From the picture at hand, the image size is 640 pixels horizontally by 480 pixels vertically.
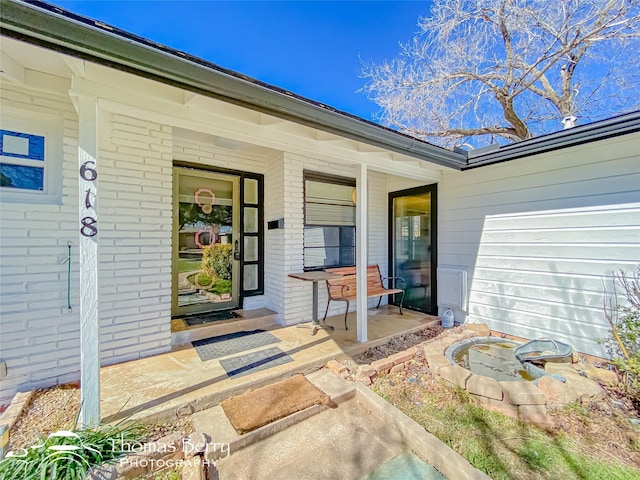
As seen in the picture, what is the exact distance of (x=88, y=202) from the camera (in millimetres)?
1887

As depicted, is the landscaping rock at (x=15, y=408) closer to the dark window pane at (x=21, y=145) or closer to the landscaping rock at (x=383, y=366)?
the dark window pane at (x=21, y=145)

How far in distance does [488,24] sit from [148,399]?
9.98 meters

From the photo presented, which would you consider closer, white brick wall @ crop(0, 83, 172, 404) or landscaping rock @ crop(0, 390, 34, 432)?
landscaping rock @ crop(0, 390, 34, 432)

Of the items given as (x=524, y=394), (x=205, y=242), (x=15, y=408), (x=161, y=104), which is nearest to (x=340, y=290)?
(x=205, y=242)

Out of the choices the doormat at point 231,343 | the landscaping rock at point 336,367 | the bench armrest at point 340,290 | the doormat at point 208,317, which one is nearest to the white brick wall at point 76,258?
the doormat at point 231,343

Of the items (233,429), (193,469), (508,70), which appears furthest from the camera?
(508,70)

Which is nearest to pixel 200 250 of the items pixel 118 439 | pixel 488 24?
pixel 118 439

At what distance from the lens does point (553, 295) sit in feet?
11.7

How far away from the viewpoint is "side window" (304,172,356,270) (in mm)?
4613

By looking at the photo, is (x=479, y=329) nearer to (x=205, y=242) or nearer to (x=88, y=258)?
(x=205, y=242)

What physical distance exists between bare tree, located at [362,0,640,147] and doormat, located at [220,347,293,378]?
8042mm

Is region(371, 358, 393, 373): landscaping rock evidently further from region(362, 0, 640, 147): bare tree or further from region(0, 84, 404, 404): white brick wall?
region(362, 0, 640, 147): bare tree

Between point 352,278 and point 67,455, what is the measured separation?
3723 mm

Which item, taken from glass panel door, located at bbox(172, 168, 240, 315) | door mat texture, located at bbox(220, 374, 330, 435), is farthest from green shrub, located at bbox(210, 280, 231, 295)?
door mat texture, located at bbox(220, 374, 330, 435)
